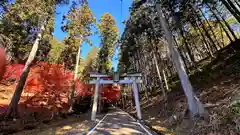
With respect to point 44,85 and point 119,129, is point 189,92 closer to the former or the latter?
point 119,129

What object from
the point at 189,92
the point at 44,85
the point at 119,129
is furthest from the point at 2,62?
the point at 44,85

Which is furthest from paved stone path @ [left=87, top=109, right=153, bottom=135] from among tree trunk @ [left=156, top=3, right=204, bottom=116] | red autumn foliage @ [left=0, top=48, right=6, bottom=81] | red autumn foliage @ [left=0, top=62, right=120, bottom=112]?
red autumn foliage @ [left=0, top=48, right=6, bottom=81]

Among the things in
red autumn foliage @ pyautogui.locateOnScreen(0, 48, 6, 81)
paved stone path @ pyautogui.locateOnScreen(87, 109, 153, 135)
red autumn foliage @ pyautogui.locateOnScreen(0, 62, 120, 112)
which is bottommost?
paved stone path @ pyautogui.locateOnScreen(87, 109, 153, 135)

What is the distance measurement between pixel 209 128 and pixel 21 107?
14.5 metres

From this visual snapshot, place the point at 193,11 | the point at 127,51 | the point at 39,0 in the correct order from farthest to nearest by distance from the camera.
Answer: the point at 127,51, the point at 193,11, the point at 39,0

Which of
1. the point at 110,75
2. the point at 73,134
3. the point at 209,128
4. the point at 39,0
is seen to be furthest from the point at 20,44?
the point at 209,128

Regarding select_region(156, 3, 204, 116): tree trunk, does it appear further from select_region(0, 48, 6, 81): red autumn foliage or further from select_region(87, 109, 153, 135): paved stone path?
select_region(0, 48, 6, 81): red autumn foliage

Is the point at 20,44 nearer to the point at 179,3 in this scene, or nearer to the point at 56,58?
the point at 56,58

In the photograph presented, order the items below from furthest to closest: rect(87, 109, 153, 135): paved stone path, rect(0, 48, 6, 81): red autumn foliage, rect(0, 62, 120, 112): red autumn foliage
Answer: rect(0, 62, 120, 112): red autumn foliage → rect(87, 109, 153, 135): paved stone path → rect(0, 48, 6, 81): red autumn foliage

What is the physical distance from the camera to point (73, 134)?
6875 millimetres

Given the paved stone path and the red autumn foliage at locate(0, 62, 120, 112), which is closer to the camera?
the paved stone path

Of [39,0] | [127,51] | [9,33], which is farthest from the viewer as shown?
[127,51]

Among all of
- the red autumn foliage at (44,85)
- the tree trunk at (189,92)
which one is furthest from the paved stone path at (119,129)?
the red autumn foliage at (44,85)

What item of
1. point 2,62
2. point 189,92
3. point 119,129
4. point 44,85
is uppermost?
point 44,85
